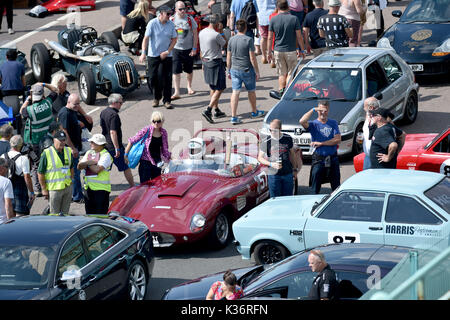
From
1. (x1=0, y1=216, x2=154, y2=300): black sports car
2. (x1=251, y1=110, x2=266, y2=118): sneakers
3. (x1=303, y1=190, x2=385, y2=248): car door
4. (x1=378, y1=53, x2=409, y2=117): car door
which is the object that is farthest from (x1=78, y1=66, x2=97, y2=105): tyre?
(x1=303, y1=190, x2=385, y2=248): car door

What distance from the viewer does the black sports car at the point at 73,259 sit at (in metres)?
8.51

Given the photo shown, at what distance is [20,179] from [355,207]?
4.95 metres

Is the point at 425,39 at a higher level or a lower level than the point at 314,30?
higher

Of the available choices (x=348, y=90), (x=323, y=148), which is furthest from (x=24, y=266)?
(x=348, y=90)

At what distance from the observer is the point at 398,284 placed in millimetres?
6367

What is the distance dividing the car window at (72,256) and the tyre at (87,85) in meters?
→ 9.25

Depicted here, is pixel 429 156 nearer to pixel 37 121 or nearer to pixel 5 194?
pixel 5 194

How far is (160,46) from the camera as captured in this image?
17.2 m

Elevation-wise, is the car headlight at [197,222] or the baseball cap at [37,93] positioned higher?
the baseball cap at [37,93]

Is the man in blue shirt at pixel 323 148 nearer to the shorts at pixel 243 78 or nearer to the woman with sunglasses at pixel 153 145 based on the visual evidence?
the woman with sunglasses at pixel 153 145

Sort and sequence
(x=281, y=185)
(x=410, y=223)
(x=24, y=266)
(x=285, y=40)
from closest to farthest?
(x=24, y=266)
(x=410, y=223)
(x=281, y=185)
(x=285, y=40)

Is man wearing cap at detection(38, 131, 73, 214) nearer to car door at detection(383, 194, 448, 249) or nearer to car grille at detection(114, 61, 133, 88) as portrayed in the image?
car door at detection(383, 194, 448, 249)

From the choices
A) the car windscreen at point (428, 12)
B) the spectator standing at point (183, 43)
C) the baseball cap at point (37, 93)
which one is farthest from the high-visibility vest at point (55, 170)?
the car windscreen at point (428, 12)

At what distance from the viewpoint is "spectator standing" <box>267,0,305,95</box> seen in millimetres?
17297
